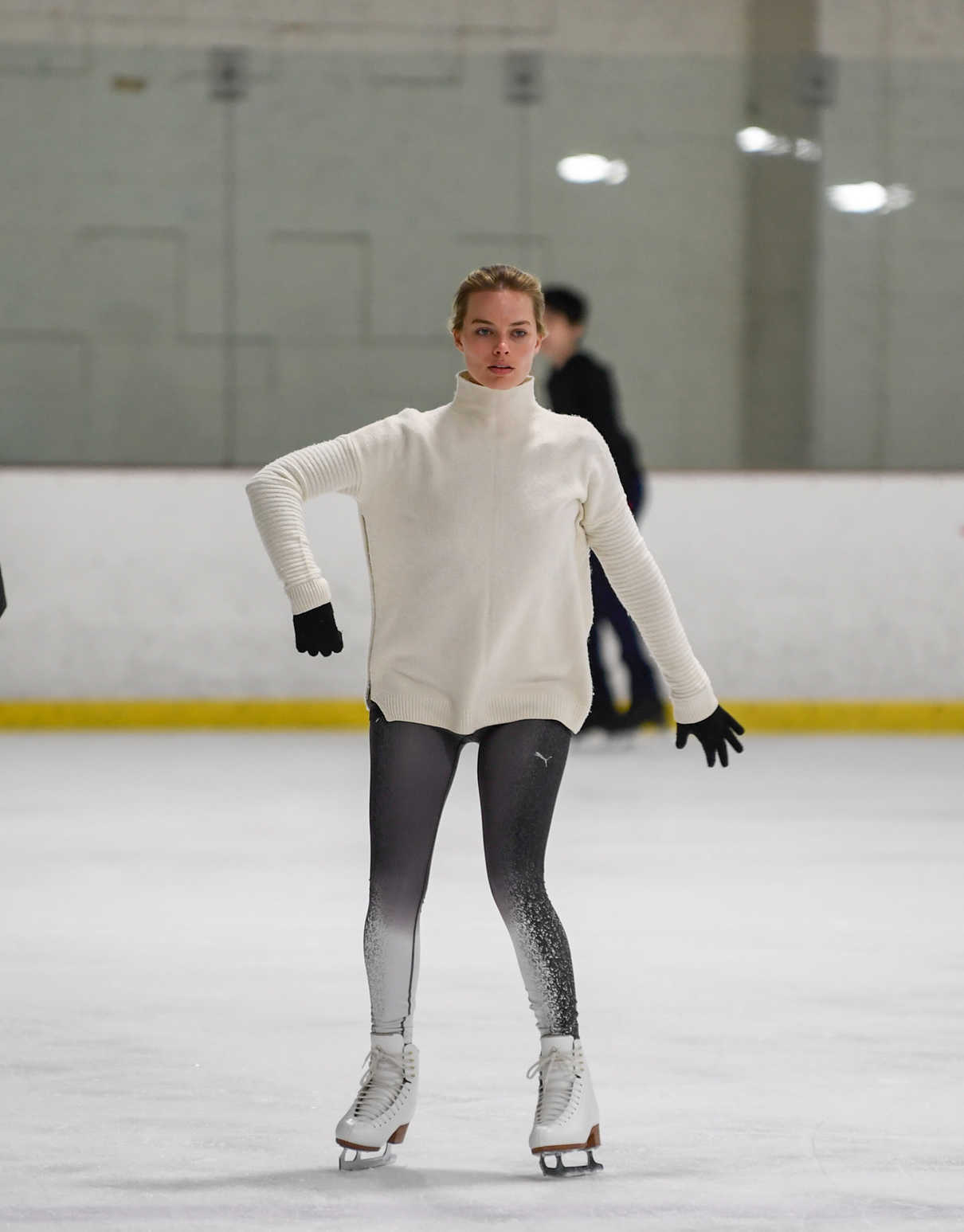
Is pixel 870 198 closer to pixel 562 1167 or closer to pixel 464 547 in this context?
pixel 464 547

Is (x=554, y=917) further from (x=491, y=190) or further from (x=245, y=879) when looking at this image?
(x=491, y=190)

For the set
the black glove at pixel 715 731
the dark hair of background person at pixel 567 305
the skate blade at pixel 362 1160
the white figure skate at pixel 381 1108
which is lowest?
the skate blade at pixel 362 1160

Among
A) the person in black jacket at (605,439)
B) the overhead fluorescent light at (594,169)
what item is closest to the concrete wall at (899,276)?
the overhead fluorescent light at (594,169)

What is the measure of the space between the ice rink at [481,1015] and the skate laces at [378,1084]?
0.08 meters

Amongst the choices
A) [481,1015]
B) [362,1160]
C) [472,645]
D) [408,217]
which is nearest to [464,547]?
[472,645]

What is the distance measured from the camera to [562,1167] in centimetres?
287

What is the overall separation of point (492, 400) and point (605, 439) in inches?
210

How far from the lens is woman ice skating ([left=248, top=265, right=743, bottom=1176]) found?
2.89m

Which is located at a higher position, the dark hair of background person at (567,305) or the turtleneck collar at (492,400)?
the dark hair of background person at (567,305)

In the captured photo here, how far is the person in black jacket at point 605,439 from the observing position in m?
8.35

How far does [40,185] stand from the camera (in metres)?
9.92

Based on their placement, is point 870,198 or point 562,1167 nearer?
point 562,1167

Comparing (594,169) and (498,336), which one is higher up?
(594,169)

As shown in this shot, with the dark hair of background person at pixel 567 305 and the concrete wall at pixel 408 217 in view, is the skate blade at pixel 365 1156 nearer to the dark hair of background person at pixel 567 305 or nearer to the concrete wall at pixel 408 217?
the dark hair of background person at pixel 567 305
